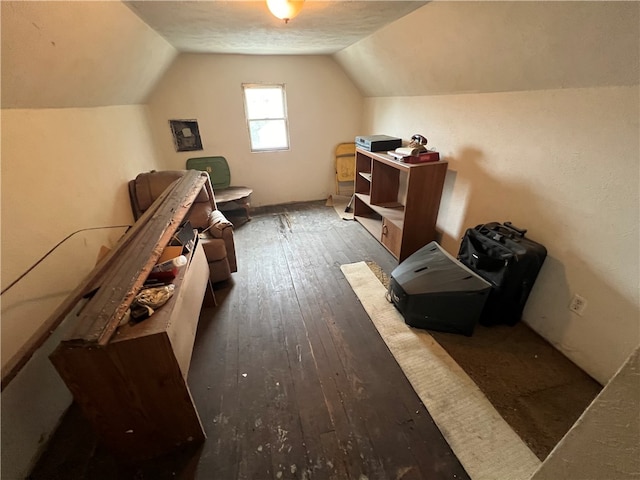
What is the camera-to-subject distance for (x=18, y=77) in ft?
4.30

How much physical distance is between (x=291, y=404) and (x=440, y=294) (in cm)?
117

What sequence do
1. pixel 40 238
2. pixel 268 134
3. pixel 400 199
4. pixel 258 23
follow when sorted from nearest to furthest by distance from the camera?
pixel 40 238, pixel 258 23, pixel 400 199, pixel 268 134

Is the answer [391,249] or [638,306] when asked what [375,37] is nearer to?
[391,249]

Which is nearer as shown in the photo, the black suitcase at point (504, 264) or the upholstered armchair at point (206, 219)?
the black suitcase at point (504, 264)

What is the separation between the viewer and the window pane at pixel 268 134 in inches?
161

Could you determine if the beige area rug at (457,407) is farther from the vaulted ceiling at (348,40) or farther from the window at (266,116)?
the window at (266,116)

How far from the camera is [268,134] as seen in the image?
4.17 metres

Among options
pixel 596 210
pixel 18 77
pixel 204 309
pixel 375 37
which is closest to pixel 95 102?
pixel 18 77

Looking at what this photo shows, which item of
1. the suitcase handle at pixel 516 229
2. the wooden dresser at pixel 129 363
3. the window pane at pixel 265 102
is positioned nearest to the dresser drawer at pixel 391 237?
the suitcase handle at pixel 516 229

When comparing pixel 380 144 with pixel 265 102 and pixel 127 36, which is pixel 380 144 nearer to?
pixel 265 102

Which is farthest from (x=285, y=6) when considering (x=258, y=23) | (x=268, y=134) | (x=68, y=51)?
(x=268, y=134)

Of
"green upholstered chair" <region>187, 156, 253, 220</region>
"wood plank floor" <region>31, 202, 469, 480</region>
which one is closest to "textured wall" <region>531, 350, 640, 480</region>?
"wood plank floor" <region>31, 202, 469, 480</region>

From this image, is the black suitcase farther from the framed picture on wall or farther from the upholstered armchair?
the framed picture on wall

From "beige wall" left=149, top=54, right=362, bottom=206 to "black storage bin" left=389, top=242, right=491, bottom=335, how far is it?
2.85m
